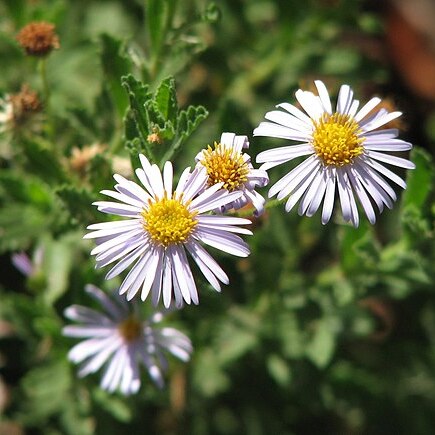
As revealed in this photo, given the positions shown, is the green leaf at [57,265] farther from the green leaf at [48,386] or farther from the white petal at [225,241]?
the white petal at [225,241]

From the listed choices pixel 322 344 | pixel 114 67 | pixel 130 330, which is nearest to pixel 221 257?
pixel 130 330

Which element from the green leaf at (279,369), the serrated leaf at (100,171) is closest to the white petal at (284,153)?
the serrated leaf at (100,171)

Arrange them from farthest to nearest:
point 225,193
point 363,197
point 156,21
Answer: point 156,21 < point 363,197 < point 225,193

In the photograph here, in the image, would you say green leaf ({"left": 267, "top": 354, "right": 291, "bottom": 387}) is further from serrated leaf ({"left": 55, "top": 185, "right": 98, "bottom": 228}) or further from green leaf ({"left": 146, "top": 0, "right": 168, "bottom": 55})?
green leaf ({"left": 146, "top": 0, "right": 168, "bottom": 55})

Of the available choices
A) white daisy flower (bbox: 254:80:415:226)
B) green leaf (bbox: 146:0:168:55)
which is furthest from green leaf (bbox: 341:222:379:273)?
green leaf (bbox: 146:0:168:55)

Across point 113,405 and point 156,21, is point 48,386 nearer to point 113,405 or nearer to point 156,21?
point 113,405

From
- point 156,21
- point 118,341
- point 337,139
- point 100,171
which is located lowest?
point 118,341

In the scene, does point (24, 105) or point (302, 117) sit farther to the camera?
point (24, 105)

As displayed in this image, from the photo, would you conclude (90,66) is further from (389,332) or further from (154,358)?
(389,332)

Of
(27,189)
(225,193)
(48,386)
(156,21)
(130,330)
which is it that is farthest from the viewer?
(48,386)
